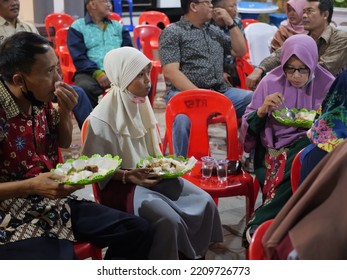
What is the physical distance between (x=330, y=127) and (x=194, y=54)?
1919 mm

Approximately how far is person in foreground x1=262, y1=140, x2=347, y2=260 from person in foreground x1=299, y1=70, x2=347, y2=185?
2.74 feet

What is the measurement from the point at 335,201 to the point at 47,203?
1227 mm

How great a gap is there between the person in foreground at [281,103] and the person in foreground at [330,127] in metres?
0.52

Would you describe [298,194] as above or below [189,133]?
above

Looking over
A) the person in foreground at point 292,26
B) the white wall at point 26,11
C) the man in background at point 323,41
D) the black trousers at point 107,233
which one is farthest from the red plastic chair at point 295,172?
the white wall at point 26,11

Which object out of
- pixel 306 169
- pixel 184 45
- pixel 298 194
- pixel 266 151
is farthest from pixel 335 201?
pixel 184 45

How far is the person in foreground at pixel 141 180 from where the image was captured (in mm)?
2391

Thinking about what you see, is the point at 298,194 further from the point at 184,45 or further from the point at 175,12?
the point at 175,12

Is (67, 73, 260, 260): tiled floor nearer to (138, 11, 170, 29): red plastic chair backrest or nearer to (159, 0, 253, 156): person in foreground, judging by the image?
(159, 0, 253, 156): person in foreground

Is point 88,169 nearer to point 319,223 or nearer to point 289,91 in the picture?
point 319,223

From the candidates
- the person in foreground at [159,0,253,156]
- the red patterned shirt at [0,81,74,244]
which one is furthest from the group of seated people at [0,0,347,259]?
the person in foreground at [159,0,253,156]

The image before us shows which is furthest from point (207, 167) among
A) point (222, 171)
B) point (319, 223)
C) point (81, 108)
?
point (319, 223)

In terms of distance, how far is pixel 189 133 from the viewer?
354 centimetres

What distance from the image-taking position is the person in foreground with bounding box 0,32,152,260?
208 cm
